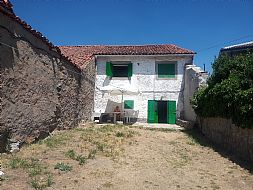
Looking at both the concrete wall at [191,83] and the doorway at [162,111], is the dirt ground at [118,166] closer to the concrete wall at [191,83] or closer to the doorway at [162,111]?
the concrete wall at [191,83]

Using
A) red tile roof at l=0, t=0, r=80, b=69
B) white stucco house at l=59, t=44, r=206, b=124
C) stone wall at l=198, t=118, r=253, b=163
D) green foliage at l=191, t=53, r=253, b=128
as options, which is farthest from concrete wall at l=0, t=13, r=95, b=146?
stone wall at l=198, t=118, r=253, b=163

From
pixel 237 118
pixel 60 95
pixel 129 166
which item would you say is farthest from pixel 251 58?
pixel 60 95

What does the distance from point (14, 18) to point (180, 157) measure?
6.55 metres

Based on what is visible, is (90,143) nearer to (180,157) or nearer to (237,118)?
(180,157)

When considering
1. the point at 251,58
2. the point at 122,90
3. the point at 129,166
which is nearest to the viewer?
the point at 129,166

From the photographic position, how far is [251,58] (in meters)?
10.1

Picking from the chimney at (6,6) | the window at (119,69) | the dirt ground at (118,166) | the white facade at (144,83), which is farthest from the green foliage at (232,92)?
the chimney at (6,6)

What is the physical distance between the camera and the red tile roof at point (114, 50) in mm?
18812

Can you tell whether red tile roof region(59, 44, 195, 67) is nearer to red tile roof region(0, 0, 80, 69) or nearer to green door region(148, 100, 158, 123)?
green door region(148, 100, 158, 123)

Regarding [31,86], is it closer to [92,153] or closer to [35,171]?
[92,153]

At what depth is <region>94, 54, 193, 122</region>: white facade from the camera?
19141 mm

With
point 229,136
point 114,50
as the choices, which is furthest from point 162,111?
point 229,136

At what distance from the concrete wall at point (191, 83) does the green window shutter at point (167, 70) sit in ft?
2.98

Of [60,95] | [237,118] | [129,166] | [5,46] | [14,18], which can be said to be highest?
[14,18]
